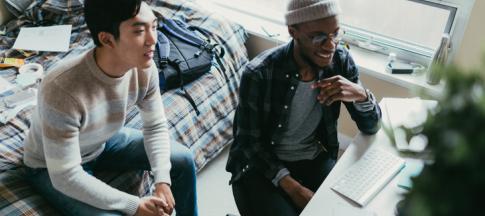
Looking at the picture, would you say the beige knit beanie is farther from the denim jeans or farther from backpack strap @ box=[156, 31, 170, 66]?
backpack strap @ box=[156, 31, 170, 66]

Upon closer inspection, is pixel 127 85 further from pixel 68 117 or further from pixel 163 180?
pixel 163 180

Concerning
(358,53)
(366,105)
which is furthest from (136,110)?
(358,53)

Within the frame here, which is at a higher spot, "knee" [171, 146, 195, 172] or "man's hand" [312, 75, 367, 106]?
"man's hand" [312, 75, 367, 106]

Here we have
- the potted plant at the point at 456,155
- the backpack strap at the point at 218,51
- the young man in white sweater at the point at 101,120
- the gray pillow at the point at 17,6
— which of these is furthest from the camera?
the gray pillow at the point at 17,6

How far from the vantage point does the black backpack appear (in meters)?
2.05

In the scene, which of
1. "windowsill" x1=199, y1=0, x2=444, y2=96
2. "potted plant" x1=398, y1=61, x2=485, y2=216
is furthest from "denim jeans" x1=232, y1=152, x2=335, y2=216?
"potted plant" x1=398, y1=61, x2=485, y2=216

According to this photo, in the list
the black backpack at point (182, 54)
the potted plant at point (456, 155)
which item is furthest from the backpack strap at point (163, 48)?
the potted plant at point (456, 155)

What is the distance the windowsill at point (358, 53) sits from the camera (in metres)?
2.02

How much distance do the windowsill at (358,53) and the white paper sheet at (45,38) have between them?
0.85m

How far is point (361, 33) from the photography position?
229 cm

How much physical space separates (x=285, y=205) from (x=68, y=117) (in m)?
0.70

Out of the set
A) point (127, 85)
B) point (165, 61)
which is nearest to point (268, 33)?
point (165, 61)

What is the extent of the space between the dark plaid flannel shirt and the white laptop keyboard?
132 millimetres

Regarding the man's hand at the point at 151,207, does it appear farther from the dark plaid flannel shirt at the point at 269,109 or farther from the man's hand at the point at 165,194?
the dark plaid flannel shirt at the point at 269,109
